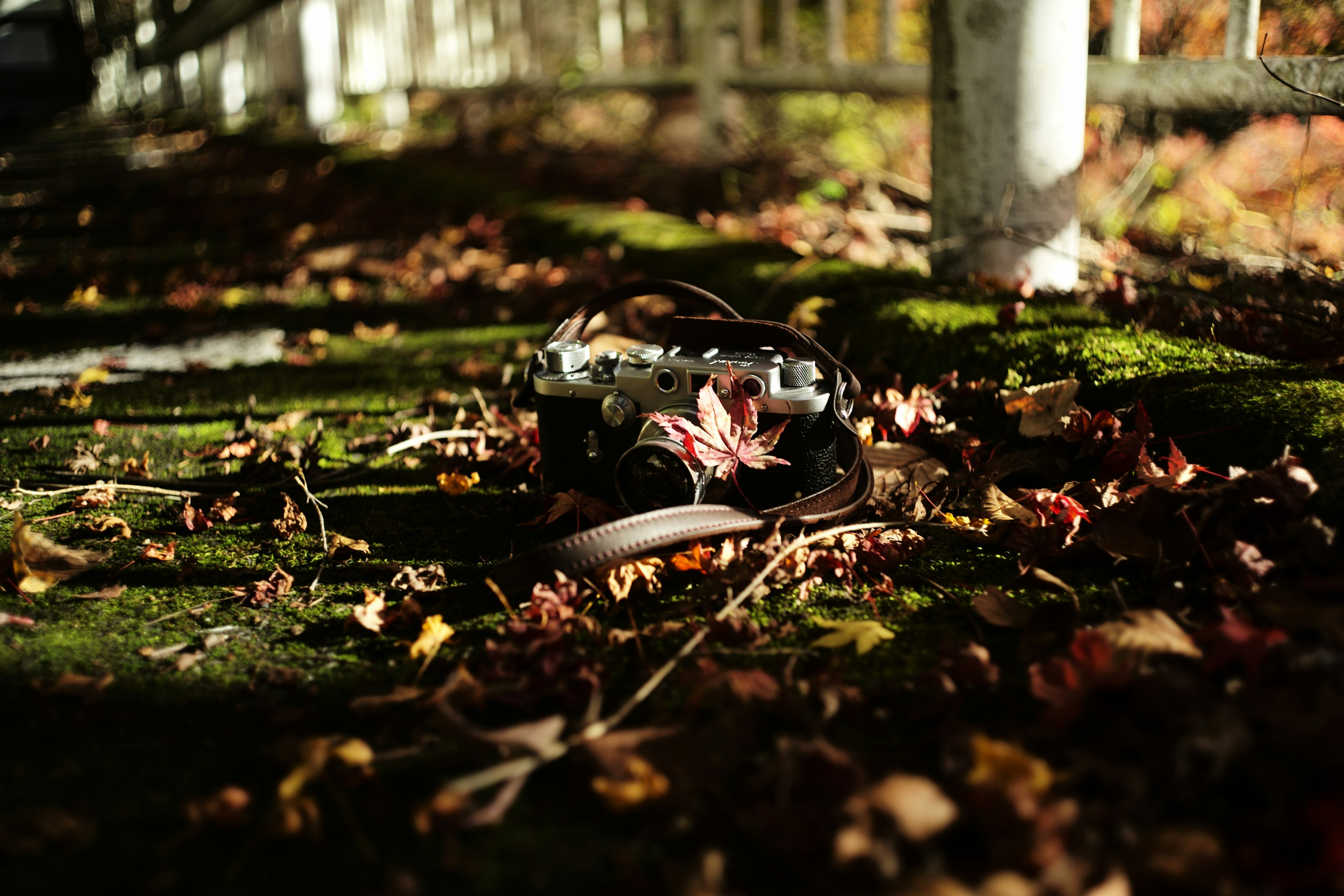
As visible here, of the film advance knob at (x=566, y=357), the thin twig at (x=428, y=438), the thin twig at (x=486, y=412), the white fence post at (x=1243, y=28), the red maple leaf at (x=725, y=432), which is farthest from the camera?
the white fence post at (x=1243, y=28)

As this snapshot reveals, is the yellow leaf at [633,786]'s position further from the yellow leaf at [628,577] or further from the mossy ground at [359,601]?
the yellow leaf at [628,577]

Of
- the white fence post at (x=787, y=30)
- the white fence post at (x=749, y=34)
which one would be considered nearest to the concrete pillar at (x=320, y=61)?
the white fence post at (x=749, y=34)

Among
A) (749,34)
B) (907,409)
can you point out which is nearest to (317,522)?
(907,409)

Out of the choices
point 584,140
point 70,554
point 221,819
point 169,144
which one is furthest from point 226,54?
point 221,819

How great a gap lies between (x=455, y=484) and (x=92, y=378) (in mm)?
1404

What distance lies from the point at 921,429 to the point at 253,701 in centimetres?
128

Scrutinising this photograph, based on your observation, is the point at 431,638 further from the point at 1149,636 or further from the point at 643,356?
the point at 1149,636

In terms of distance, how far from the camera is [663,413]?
4.76ft

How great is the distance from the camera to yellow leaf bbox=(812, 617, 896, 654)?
1.24 meters

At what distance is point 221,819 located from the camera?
0.95 m

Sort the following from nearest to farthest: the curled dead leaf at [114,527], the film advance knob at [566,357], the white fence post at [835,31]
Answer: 1. the film advance knob at [566,357]
2. the curled dead leaf at [114,527]
3. the white fence post at [835,31]

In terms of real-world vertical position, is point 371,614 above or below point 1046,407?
below

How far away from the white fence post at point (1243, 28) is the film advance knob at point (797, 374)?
163cm

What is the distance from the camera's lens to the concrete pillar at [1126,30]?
265 centimetres
